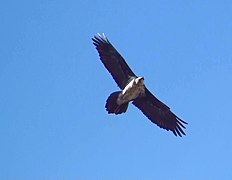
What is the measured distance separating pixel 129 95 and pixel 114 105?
29.5 inches

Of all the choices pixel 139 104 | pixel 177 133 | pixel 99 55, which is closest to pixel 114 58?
pixel 99 55

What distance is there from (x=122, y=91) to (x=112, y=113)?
0.93 m

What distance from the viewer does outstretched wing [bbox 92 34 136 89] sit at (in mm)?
23500

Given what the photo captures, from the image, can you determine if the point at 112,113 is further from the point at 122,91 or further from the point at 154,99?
the point at 154,99

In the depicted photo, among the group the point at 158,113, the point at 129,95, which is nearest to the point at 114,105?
the point at 129,95

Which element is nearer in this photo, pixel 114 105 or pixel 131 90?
pixel 114 105

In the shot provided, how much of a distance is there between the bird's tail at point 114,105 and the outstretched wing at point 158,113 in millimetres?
1603

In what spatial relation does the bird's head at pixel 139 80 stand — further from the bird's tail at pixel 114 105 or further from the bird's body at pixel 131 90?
the bird's tail at pixel 114 105

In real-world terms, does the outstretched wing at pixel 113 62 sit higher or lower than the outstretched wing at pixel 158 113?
higher

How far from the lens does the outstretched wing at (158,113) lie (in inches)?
956

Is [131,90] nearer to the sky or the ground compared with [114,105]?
nearer to the sky

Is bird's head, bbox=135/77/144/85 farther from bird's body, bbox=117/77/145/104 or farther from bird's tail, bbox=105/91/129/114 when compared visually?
bird's tail, bbox=105/91/129/114

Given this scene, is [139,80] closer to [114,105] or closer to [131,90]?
[131,90]

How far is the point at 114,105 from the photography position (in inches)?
886
